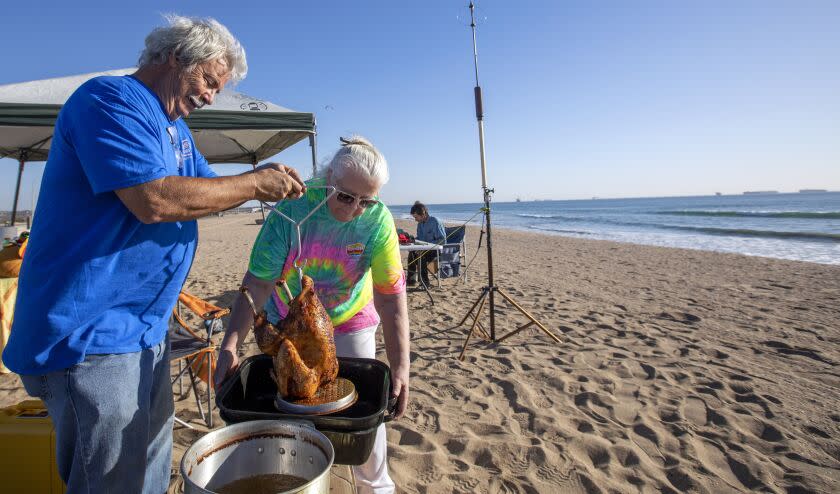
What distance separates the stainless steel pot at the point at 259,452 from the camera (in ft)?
3.75

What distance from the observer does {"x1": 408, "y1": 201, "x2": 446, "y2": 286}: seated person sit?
9.37m

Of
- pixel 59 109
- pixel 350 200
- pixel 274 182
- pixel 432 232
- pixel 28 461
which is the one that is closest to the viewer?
pixel 274 182

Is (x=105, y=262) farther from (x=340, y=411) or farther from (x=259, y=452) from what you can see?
(x=340, y=411)

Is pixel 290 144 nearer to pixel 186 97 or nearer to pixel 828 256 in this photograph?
pixel 186 97

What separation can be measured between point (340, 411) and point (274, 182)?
0.84m

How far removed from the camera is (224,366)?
179 centimetres

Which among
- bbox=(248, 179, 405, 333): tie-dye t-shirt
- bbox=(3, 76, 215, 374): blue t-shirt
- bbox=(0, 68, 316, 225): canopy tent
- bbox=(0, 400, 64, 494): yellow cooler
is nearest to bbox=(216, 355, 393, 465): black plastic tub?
bbox=(3, 76, 215, 374): blue t-shirt

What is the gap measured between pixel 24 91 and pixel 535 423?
6.51m

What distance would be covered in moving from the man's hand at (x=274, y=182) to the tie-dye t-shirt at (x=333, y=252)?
57 centimetres

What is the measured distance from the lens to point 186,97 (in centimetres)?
172

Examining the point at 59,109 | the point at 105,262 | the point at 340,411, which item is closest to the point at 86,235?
the point at 105,262

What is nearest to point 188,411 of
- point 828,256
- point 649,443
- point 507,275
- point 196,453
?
point 196,453

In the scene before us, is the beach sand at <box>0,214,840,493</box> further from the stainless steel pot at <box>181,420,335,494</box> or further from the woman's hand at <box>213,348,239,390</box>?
the stainless steel pot at <box>181,420,335,494</box>

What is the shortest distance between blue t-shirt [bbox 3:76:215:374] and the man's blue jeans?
59 mm
